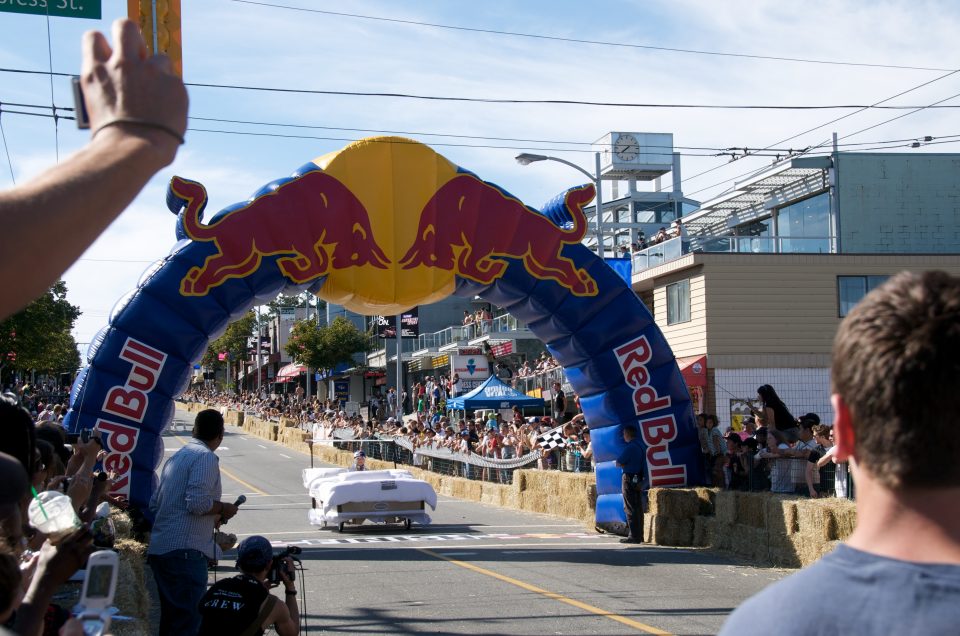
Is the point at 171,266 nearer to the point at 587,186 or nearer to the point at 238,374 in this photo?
the point at 587,186

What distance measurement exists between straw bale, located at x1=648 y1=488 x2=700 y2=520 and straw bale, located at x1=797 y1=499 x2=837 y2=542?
9.27ft

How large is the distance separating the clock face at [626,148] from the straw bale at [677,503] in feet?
134

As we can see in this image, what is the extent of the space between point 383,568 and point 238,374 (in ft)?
368

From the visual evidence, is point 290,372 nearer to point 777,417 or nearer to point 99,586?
point 777,417

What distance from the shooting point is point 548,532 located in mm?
17266

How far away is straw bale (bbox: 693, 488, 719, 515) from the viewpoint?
1523cm

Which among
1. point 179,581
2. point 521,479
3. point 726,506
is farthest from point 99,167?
point 521,479

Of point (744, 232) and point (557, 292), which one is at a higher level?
point (744, 232)

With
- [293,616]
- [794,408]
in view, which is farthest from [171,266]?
[794,408]

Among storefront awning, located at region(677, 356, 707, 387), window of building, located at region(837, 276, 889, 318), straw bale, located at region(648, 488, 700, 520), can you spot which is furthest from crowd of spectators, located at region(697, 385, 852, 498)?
window of building, located at region(837, 276, 889, 318)

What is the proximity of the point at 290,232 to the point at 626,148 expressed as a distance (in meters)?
43.1

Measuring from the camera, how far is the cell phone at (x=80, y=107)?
1.92 meters

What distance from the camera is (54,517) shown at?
2.86 meters

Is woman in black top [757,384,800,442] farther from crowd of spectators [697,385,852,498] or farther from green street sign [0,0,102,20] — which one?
green street sign [0,0,102,20]
